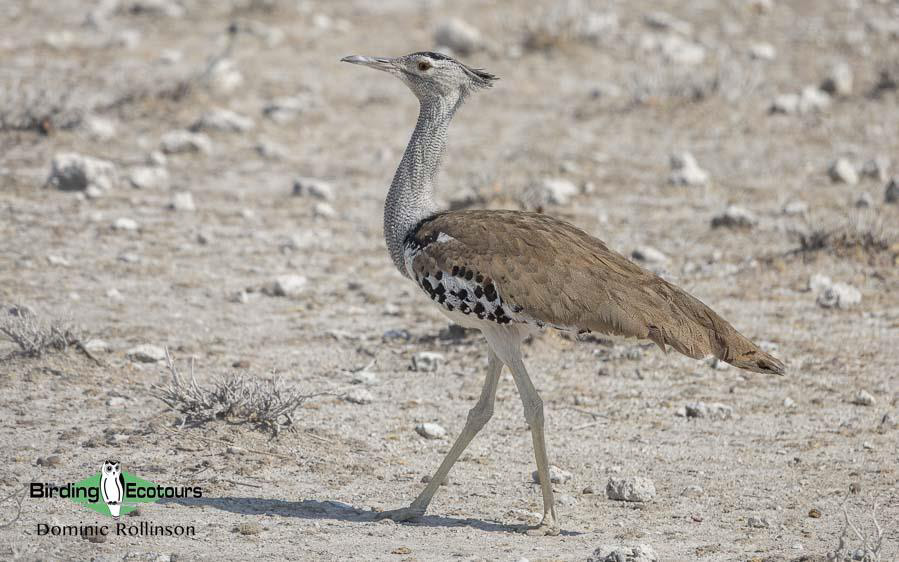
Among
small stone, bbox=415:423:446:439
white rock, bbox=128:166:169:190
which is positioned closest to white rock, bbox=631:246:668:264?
small stone, bbox=415:423:446:439

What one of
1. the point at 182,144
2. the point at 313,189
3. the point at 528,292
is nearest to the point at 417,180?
the point at 528,292

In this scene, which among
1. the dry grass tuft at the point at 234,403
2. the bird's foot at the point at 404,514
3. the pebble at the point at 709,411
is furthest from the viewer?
the pebble at the point at 709,411

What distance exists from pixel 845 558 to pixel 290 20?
30.8 ft

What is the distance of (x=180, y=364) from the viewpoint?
220 inches

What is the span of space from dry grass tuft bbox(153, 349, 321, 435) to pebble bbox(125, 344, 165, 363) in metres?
0.75

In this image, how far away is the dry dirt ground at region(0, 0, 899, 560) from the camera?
4344 mm

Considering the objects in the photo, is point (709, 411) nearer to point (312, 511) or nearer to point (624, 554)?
point (624, 554)

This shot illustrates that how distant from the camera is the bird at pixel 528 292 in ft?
13.0

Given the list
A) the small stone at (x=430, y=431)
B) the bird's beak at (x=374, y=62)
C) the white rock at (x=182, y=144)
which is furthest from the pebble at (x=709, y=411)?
the white rock at (x=182, y=144)

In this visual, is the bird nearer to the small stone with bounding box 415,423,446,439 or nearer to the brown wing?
the brown wing

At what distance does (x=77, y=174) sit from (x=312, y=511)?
4306 millimetres

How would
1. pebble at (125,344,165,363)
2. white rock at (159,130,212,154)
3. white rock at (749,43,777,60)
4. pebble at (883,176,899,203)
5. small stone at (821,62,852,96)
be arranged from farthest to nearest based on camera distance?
1. white rock at (749,43,777,60)
2. small stone at (821,62,852,96)
3. white rock at (159,130,212,154)
4. pebble at (883,176,899,203)
5. pebble at (125,344,165,363)

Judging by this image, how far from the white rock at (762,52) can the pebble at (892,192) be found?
366 centimetres

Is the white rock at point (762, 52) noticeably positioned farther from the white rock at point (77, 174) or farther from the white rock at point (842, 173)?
the white rock at point (77, 174)
